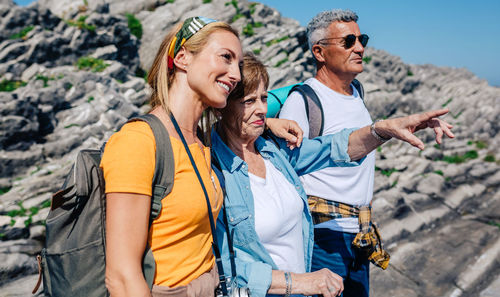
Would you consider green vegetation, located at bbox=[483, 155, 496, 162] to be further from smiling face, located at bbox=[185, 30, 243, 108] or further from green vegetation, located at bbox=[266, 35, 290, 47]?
smiling face, located at bbox=[185, 30, 243, 108]

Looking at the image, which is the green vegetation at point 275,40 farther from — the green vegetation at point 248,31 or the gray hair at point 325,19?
the gray hair at point 325,19

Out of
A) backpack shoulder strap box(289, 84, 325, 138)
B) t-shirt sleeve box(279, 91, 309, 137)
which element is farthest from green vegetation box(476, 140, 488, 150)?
t-shirt sleeve box(279, 91, 309, 137)

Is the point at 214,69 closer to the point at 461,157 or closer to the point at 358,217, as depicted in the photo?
the point at 358,217

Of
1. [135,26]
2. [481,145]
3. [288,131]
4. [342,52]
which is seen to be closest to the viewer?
[288,131]

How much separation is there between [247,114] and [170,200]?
112cm

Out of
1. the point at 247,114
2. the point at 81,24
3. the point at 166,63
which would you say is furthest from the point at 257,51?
the point at 166,63

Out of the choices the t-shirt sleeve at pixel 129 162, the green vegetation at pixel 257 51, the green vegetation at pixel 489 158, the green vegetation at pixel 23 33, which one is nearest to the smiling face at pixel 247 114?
the t-shirt sleeve at pixel 129 162

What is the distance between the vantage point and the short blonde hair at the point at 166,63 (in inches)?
79.0

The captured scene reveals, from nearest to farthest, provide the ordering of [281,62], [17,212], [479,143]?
[17,212], [479,143], [281,62]

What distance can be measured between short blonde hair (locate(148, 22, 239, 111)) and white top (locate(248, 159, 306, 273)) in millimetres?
916

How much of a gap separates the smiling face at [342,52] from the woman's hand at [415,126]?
98 centimetres

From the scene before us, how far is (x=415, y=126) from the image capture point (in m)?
2.48

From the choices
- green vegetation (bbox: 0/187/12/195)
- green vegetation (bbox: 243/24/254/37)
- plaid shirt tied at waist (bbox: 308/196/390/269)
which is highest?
green vegetation (bbox: 243/24/254/37)

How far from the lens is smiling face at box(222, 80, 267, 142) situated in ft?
8.23
